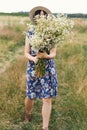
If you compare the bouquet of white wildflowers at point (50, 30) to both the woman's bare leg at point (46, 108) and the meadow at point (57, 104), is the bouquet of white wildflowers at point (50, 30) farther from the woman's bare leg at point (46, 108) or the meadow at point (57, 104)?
the woman's bare leg at point (46, 108)

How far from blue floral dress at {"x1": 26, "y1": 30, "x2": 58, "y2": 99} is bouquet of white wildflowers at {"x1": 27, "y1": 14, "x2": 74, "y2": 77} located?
427 millimetres

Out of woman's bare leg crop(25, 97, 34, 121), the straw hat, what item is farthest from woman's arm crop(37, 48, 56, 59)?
woman's bare leg crop(25, 97, 34, 121)

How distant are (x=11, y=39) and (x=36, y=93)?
618 inches

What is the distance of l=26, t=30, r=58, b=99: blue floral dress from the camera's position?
645 centimetres

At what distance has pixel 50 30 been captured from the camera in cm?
596

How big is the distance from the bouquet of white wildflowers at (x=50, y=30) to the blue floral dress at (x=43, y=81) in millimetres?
427

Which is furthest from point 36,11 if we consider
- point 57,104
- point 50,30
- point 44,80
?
point 57,104

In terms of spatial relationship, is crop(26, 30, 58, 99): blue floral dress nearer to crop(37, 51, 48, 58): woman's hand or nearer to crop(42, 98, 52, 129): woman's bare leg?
crop(42, 98, 52, 129): woman's bare leg

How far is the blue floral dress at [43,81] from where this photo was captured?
6.45 meters

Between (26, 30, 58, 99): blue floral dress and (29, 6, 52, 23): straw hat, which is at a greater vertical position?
(29, 6, 52, 23): straw hat

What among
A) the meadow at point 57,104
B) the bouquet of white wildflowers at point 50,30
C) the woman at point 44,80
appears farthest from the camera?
the meadow at point 57,104

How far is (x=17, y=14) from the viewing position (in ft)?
319

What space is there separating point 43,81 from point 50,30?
86 centimetres

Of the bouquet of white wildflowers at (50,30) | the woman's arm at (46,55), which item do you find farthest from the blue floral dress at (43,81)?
the bouquet of white wildflowers at (50,30)
